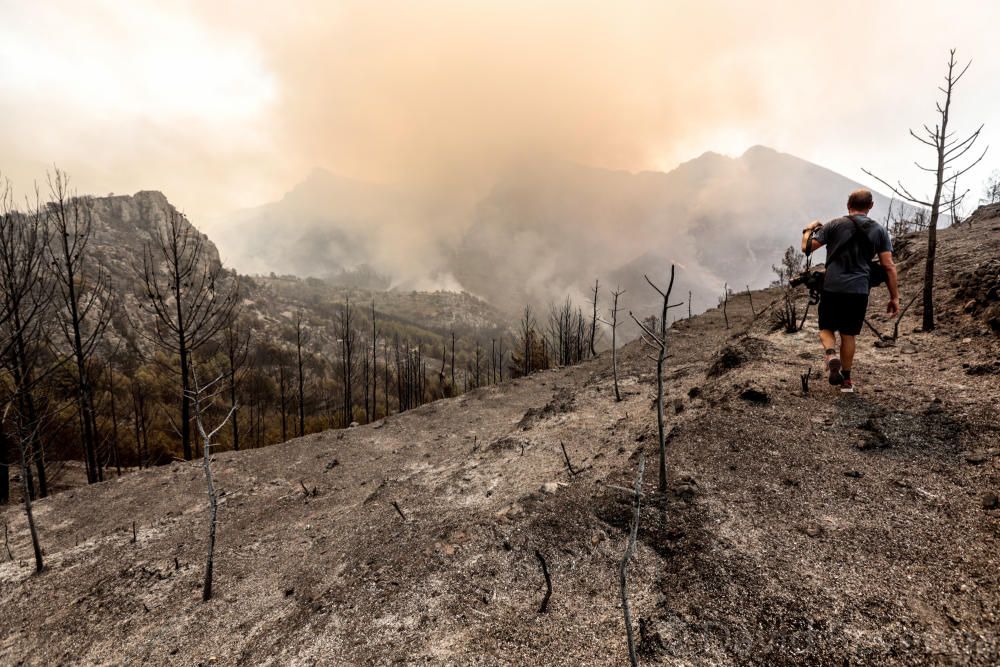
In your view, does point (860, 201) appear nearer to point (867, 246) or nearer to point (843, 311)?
point (867, 246)

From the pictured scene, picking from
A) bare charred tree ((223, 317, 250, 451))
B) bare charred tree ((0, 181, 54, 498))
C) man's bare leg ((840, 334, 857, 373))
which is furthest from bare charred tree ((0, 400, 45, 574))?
man's bare leg ((840, 334, 857, 373))

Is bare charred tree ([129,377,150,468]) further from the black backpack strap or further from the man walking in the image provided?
the black backpack strap

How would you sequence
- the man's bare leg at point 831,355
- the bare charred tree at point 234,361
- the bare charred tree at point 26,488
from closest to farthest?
the man's bare leg at point 831,355 → the bare charred tree at point 26,488 → the bare charred tree at point 234,361

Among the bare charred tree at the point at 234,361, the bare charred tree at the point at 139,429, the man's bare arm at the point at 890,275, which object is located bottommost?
the bare charred tree at the point at 139,429

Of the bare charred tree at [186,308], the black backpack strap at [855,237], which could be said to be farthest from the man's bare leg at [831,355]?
the bare charred tree at [186,308]

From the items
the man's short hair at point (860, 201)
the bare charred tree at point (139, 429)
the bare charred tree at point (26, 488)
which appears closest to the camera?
the man's short hair at point (860, 201)

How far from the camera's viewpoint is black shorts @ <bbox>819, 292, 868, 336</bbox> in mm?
5512

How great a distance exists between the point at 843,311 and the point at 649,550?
15.1 feet

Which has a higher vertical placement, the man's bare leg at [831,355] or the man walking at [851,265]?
the man walking at [851,265]

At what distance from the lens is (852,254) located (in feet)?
18.1

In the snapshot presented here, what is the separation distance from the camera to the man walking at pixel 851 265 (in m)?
5.48

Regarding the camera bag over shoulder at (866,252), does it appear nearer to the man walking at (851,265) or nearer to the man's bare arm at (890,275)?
the man walking at (851,265)

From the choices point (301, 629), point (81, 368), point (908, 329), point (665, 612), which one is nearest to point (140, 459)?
point (81, 368)

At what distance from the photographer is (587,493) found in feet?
19.9
